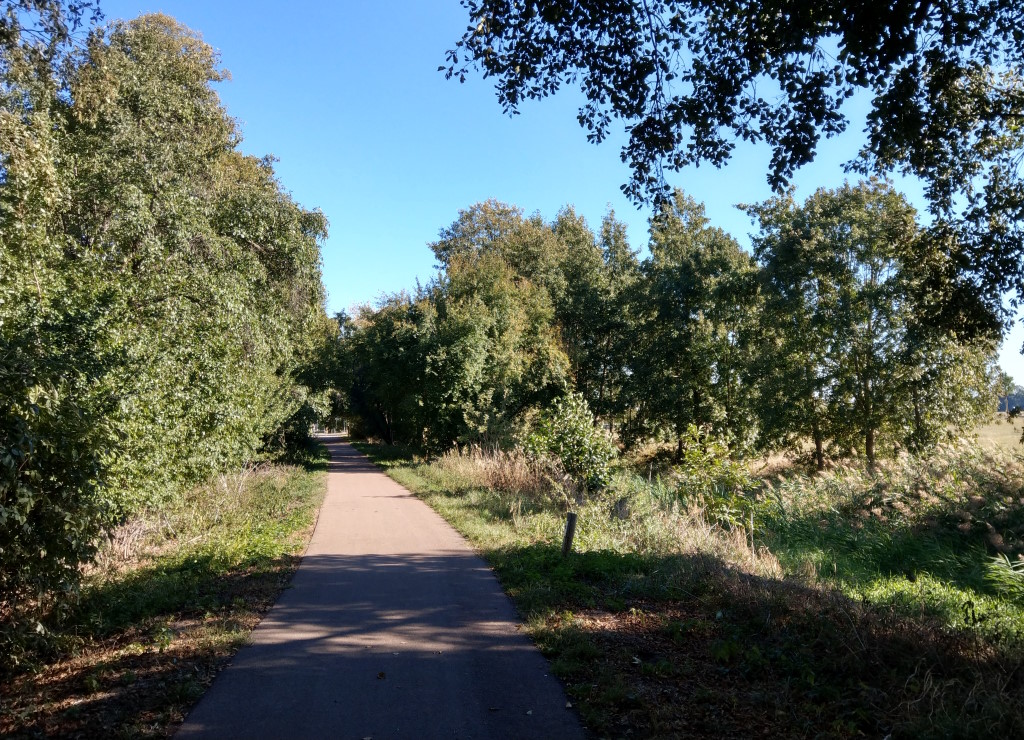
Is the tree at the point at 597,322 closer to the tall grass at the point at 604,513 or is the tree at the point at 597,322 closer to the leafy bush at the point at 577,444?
the tall grass at the point at 604,513

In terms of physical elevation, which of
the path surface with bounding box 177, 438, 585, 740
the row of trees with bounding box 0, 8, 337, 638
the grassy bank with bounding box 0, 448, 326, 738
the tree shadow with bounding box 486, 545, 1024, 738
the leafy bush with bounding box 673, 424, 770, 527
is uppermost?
the row of trees with bounding box 0, 8, 337, 638

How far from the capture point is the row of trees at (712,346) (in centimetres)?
2633

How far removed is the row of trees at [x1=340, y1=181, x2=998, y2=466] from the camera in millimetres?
26334

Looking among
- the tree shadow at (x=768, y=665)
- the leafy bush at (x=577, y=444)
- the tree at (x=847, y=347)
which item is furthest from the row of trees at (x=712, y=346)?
the tree shadow at (x=768, y=665)

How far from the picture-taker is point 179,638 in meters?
6.41

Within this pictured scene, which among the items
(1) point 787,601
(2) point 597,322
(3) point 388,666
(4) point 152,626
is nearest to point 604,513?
(1) point 787,601

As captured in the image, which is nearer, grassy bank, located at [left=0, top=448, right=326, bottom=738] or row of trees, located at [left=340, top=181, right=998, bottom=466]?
grassy bank, located at [left=0, top=448, right=326, bottom=738]

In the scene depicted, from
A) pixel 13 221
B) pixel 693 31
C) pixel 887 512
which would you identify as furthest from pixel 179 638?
pixel 887 512

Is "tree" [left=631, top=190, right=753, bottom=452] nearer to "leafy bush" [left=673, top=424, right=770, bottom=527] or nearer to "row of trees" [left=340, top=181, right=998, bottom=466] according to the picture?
"row of trees" [left=340, top=181, right=998, bottom=466]

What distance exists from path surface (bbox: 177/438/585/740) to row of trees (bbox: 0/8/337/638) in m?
2.18

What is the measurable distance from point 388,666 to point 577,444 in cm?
1018

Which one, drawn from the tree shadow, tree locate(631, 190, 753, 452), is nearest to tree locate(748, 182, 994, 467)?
tree locate(631, 190, 753, 452)

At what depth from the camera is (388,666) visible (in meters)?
5.68

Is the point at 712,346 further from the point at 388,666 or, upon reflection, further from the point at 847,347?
the point at 388,666
